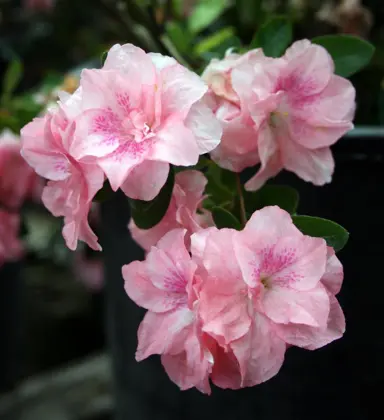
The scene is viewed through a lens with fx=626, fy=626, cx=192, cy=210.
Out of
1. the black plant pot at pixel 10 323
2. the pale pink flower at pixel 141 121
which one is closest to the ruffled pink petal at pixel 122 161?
the pale pink flower at pixel 141 121

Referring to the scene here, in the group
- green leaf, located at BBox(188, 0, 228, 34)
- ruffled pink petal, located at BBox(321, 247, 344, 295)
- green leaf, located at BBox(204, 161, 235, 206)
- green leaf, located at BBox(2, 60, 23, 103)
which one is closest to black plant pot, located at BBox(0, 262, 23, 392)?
green leaf, located at BBox(2, 60, 23, 103)

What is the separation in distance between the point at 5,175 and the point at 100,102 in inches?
13.8

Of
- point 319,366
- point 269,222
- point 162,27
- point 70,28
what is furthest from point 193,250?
point 70,28

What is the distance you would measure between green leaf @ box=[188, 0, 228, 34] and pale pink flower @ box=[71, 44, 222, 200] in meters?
0.33

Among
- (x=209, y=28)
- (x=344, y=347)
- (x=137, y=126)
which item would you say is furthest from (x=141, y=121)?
(x=209, y=28)

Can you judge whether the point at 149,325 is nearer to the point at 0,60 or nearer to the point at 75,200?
the point at 75,200

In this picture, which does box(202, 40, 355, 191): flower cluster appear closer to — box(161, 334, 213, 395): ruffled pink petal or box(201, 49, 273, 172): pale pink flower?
box(201, 49, 273, 172): pale pink flower

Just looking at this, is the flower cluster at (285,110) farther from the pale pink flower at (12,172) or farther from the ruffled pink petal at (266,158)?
the pale pink flower at (12,172)

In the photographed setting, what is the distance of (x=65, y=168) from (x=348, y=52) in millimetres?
205

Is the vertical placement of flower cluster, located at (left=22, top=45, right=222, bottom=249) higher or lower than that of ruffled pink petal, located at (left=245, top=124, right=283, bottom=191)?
higher

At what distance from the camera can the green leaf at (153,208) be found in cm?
35

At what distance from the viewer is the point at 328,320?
30cm

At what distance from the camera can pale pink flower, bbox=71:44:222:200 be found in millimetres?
295

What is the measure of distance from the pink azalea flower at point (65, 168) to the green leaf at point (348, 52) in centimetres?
19
